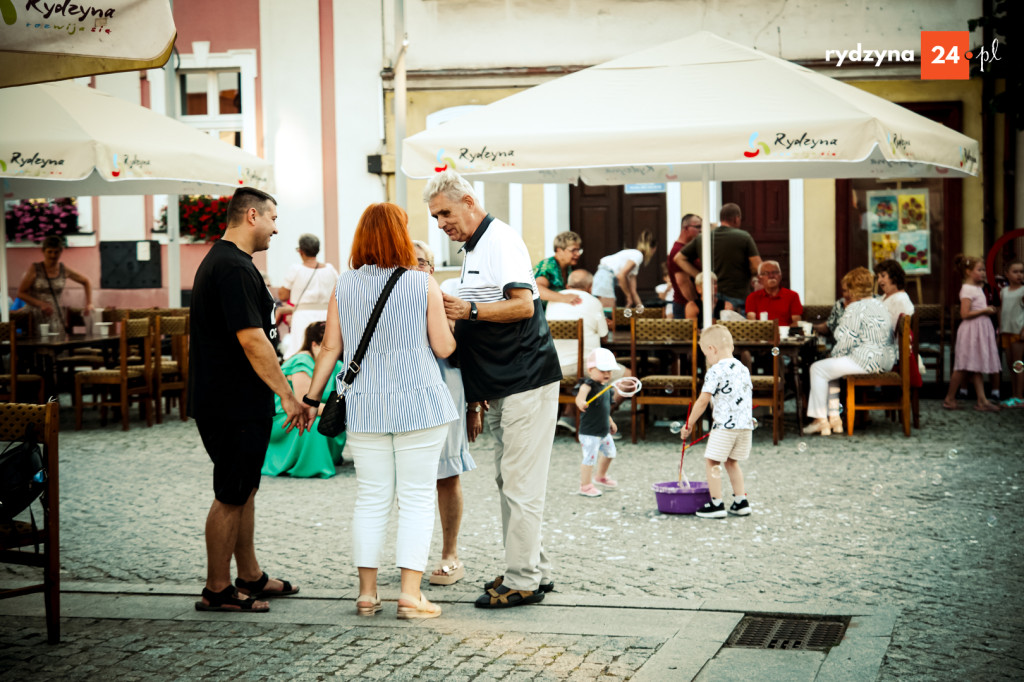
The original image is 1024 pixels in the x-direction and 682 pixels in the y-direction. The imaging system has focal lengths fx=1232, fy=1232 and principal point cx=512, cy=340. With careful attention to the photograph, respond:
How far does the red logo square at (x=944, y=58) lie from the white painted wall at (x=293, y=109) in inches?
354

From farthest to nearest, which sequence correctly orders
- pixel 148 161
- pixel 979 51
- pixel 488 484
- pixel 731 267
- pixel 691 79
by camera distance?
pixel 979 51
pixel 731 267
pixel 148 161
pixel 691 79
pixel 488 484

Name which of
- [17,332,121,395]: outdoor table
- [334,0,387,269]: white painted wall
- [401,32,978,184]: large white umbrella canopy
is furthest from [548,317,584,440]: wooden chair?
[334,0,387,269]: white painted wall

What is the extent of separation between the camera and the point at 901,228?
17.9 meters

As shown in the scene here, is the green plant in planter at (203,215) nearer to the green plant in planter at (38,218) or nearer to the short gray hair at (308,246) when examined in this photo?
the green plant in planter at (38,218)

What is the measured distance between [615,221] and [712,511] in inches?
467

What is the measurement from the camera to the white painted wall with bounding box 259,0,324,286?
19.0 metres

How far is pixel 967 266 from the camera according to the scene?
12.9m

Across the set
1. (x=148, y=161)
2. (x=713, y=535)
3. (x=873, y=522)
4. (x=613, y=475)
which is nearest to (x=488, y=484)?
(x=613, y=475)

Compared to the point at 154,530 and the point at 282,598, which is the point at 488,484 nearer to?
the point at 154,530

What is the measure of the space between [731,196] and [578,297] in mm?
8572

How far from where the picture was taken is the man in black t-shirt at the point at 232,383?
5.41 m

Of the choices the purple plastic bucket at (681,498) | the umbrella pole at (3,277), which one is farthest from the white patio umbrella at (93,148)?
the purple plastic bucket at (681,498)

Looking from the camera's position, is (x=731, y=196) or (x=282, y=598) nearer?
(x=282, y=598)

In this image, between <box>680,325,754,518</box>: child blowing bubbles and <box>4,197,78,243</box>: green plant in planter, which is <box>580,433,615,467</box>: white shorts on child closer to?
<box>680,325,754,518</box>: child blowing bubbles
